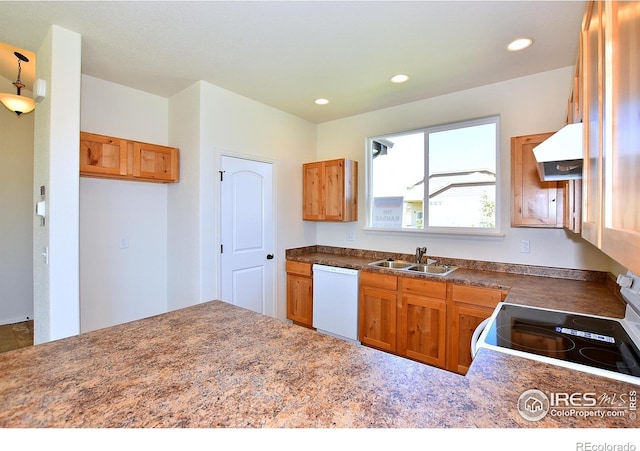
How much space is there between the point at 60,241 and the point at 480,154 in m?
3.59

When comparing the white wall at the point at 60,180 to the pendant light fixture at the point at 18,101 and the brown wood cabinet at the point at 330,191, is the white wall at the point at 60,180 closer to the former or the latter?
the pendant light fixture at the point at 18,101

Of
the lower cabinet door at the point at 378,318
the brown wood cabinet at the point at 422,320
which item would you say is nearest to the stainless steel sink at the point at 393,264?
the lower cabinet door at the point at 378,318

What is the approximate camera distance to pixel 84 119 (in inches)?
106

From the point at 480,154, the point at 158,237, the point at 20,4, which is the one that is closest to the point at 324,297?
the point at 158,237

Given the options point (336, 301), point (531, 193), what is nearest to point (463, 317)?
point (531, 193)

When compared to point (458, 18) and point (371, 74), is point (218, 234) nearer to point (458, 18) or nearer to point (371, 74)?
point (371, 74)

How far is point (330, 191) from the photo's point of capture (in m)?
3.72

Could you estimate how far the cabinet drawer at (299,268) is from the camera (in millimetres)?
3539

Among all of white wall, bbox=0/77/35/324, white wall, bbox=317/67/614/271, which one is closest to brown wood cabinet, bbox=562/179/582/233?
white wall, bbox=317/67/614/271

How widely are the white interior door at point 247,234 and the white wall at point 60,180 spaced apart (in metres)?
1.22

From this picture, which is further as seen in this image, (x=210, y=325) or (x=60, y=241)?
(x=60, y=241)

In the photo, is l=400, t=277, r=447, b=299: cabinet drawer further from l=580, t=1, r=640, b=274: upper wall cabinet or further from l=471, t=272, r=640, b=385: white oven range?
l=580, t=1, r=640, b=274: upper wall cabinet

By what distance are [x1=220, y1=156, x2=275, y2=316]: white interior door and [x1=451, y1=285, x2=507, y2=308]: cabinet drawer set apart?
2.03 metres

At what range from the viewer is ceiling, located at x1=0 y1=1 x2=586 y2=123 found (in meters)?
1.83
